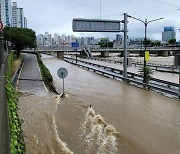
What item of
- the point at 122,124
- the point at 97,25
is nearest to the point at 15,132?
the point at 122,124

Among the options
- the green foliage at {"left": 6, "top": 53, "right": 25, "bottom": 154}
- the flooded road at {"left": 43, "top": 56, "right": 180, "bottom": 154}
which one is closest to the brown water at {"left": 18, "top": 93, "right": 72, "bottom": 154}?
the flooded road at {"left": 43, "top": 56, "right": 180, "bottom": 154}

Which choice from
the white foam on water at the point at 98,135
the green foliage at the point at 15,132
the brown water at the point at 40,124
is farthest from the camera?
the brown water at the point at 40,124

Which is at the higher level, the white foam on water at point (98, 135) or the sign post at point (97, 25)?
the sign post at point (97, 25)

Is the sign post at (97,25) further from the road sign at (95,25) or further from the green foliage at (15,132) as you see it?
the green foliage at (15,132)

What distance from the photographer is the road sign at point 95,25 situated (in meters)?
28.0

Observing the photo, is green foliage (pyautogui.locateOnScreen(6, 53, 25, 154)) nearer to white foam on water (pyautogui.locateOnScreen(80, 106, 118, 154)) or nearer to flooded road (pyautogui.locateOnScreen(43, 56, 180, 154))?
flooded road (pyautogui.locateOnScreen(43, 56, 180, 154))

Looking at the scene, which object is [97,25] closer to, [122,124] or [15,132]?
[122,124]

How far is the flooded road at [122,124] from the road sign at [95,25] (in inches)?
346

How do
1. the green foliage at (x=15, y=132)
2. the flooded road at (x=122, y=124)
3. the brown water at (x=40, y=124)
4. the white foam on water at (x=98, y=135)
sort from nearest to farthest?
the green foliage at (x=15, y=132)
the white foam on water at (x=98, y=135)
the brown water at (x=40, y=124)
the flooded road at (x=122, y=124)

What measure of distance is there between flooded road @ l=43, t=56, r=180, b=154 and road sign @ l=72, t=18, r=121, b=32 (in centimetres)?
878

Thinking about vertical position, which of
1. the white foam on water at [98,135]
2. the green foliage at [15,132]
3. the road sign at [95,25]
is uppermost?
the road sign at [95,25]

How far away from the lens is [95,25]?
28797mm

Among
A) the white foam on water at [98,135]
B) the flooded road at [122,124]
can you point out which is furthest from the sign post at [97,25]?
the white foam on water at [98,135]

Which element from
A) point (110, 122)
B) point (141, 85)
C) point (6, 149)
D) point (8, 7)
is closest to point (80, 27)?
point (141, 85)
